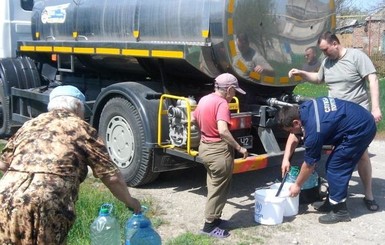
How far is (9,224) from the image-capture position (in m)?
2.86

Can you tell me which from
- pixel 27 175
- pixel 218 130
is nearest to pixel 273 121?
pixel 218 130

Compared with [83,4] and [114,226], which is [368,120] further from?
[83,4]

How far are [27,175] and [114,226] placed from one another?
3.09ft

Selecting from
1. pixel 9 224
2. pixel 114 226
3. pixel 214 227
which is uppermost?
pixel 9 224

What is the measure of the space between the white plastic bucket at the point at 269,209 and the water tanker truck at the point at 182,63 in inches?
14.6

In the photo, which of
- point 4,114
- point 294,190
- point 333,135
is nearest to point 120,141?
point 294,190

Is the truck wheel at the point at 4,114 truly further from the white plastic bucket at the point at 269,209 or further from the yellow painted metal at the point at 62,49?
the white plastic bucket at the point at 269,209

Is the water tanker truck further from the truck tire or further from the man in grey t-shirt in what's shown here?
the truck tire

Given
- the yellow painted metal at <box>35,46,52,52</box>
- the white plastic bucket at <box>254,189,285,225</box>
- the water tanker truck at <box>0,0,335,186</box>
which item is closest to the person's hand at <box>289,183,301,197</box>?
the white plastic bucket at <box>254,189,285,225</box>

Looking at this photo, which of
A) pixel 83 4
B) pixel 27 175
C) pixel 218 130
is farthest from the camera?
pixel 83 4

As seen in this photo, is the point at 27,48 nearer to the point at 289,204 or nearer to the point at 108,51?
the point at 108,51

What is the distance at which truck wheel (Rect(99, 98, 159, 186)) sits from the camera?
6.04 meters

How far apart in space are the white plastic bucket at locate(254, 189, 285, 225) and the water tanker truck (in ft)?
1.22

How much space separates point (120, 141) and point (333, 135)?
99.8 inches
